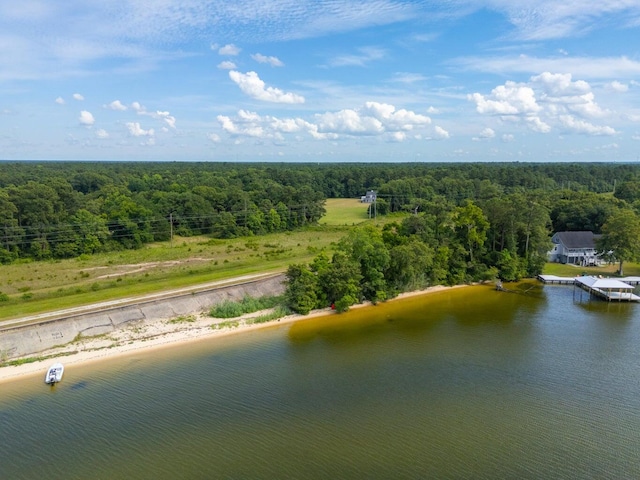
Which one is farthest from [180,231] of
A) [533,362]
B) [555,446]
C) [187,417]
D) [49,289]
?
[555,446]

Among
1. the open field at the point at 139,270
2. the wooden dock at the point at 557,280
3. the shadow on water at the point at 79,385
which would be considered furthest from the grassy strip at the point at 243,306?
the wooden dock at the point at 557,280

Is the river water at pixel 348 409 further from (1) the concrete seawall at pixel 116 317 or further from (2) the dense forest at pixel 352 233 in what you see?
(2) the dense forest at pixel 352 233

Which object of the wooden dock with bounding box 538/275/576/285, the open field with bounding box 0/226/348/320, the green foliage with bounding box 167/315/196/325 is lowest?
the green foliage with bounding box 167/315/196/325

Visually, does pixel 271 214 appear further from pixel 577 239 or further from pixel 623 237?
pixel 623 237

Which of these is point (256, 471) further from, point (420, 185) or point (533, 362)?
point (420, 185)

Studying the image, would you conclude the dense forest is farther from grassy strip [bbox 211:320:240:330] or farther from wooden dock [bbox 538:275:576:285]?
grassy strip [bbox 211:320:240:330]

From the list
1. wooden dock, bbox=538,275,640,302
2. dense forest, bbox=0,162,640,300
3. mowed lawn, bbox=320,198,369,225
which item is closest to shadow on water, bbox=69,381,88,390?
dense forest, bbox=0,162,640,300
